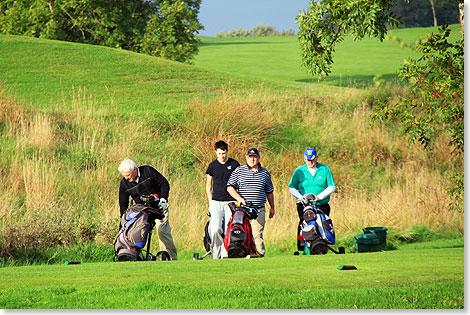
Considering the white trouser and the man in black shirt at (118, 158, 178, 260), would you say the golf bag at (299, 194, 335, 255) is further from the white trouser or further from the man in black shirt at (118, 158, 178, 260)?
the man in black shirt at (118, 158, 178, 260)

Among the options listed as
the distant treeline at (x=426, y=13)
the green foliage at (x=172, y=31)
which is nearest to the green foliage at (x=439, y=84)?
the distant treeline at (x=426, y=13)

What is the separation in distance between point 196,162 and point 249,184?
819cm

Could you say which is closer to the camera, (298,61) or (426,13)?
(298,61)

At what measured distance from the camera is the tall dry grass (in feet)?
39.7

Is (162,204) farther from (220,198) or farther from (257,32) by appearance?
(257,32)

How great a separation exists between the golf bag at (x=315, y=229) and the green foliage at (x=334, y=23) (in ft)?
6.03

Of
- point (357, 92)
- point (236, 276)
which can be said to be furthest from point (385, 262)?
point (357, 92)

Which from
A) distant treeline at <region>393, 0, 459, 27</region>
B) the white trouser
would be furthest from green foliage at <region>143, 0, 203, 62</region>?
the white trouser

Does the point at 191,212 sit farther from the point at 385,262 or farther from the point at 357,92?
the point at 357,92

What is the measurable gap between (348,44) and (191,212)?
44716 mm

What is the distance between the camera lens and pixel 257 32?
70.8m

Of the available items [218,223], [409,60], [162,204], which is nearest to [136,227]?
[162,204]

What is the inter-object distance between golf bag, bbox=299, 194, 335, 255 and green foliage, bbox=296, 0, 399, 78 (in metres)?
1.84

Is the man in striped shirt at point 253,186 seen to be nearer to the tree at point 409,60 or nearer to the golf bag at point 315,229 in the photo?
the golf bag at point 315,229
